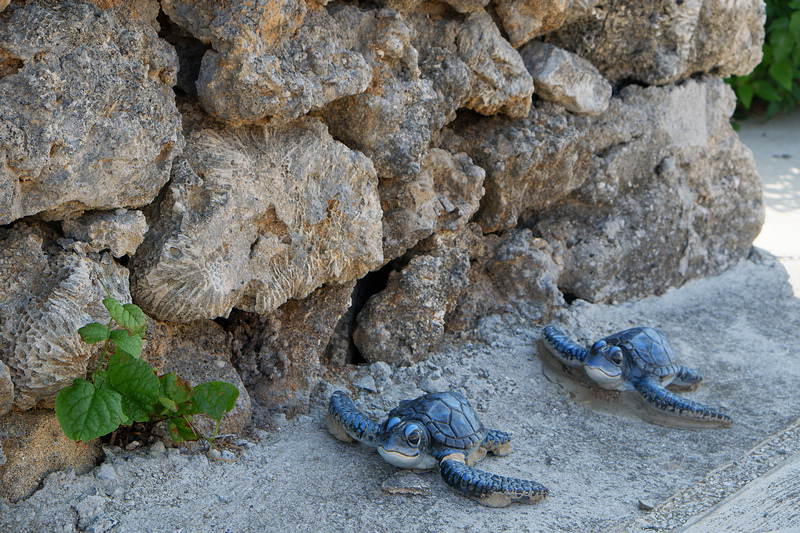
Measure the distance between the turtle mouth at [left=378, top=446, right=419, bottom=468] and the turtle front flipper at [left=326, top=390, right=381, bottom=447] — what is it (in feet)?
0.26

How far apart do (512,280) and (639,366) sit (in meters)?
0.71

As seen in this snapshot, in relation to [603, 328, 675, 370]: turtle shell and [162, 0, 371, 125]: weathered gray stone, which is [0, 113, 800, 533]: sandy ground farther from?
[162, 0, 371, 125]: weathered gray stone

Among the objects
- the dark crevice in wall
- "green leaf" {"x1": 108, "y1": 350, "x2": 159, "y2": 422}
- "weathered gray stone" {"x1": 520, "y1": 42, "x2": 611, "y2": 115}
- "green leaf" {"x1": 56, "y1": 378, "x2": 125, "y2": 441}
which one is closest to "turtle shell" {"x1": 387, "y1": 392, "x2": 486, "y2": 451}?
"green leaf" {"x1": 108, "y1": 350, "x2": 159, "y2": 422}

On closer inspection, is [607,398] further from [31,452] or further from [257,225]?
[31,452]

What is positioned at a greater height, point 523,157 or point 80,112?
point 80,112

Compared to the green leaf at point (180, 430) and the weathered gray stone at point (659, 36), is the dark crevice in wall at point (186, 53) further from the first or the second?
the weathered gray stone at point (659, 36)

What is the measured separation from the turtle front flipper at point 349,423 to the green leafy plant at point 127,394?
14.8 inches

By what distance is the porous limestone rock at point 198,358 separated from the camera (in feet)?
8.19

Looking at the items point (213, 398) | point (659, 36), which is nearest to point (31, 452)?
point (213, 398)

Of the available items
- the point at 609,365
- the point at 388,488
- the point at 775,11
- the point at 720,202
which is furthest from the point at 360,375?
the point at 775,11

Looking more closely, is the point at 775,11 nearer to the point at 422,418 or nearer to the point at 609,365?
the point at 609,365

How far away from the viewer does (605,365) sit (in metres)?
3.05

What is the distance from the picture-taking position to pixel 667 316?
12.5 feet

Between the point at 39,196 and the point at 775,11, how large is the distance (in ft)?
23.9
